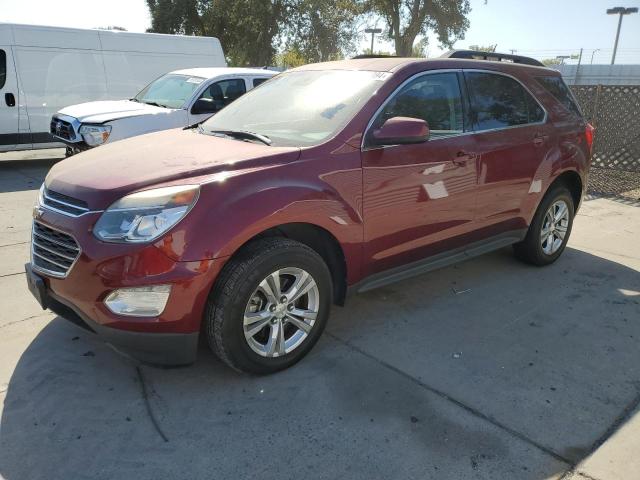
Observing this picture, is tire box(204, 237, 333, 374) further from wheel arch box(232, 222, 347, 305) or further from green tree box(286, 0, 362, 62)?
green tree box(286, 0, 362, 62)

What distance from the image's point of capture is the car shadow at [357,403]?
7.95 ft

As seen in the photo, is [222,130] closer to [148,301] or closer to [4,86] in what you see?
[148,301]

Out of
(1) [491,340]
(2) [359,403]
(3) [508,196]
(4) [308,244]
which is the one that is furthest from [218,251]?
(3) [508,196]

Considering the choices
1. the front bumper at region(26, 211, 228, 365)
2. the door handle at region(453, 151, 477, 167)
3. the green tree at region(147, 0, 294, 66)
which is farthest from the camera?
the green tree at region(147, 0, 294, 66)

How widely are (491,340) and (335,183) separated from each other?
5.11ft

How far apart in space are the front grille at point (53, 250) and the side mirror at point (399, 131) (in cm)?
183

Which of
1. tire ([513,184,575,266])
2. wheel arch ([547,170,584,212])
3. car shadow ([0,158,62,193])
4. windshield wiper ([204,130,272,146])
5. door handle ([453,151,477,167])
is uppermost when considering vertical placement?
windshield wiper ([204,130,272,146])

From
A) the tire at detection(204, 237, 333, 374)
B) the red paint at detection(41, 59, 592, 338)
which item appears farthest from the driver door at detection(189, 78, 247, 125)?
the tire at detection(204, 237, 333, 374)

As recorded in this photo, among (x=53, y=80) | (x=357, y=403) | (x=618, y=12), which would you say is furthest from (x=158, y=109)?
(x=618, y=12)

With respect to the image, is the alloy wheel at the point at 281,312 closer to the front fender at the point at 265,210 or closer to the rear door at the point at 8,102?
the front fender at the point at 265,210

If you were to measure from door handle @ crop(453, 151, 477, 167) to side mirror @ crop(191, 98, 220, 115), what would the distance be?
545 cm

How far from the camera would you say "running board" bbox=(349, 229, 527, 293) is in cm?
355

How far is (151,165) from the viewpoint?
9.71ft

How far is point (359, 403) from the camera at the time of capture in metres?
2.86
